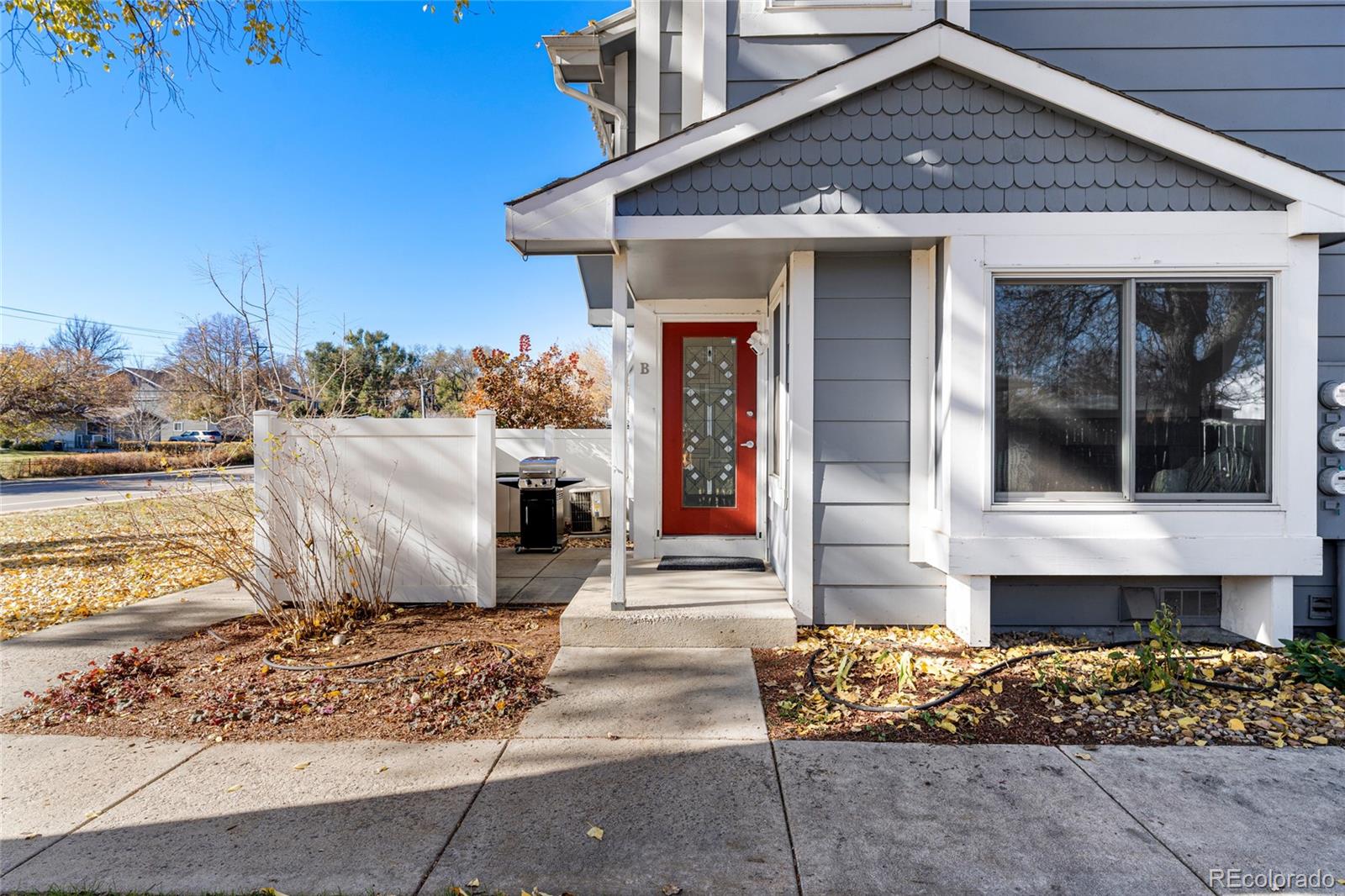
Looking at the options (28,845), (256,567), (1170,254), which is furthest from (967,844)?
(256,567)

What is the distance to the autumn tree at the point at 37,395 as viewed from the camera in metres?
15.4

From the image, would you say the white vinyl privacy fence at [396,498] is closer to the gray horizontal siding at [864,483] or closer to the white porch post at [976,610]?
the gray horizontal siding at [864,483]

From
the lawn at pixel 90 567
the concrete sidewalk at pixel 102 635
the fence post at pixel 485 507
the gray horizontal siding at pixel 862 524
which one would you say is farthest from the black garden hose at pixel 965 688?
the concrete sidewalk at pixel 102 635

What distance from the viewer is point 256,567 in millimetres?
4652

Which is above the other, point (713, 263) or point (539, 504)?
point (713, 263)

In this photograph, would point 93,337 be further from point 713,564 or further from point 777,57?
point 777,57

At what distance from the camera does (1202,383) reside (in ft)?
12.8

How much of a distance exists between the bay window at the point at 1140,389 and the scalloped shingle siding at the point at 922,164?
24.5 inches

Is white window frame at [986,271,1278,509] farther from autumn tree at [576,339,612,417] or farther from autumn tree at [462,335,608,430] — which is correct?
autumn tree at [576,339,612,417]

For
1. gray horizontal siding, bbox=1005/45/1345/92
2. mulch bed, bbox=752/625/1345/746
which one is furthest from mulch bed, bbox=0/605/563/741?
gray horizontal siding, bbox=1005/45/1345/92

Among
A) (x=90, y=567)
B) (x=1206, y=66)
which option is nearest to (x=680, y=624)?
(x=1206, y=66)

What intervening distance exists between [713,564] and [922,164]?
11.0 feet

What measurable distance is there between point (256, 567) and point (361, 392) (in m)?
1.66

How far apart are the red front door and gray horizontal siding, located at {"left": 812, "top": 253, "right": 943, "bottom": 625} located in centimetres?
156
